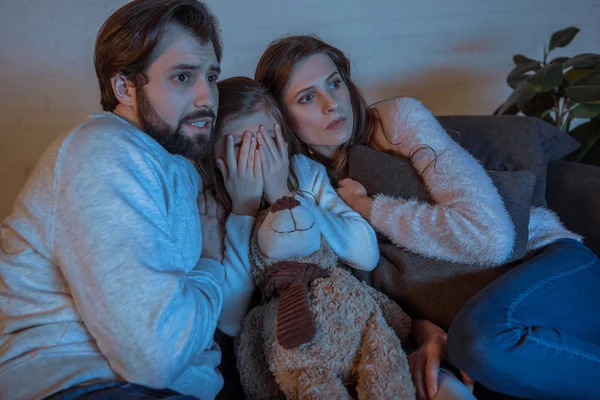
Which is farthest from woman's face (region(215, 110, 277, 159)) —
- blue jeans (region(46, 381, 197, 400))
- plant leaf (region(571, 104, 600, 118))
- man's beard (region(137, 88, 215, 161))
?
plant leaf (region(571, 104, 600, 118))

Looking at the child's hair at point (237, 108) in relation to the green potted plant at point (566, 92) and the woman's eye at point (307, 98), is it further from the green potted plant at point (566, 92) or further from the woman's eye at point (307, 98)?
the green potted plant at point (566, 92)

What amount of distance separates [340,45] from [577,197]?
122 cm

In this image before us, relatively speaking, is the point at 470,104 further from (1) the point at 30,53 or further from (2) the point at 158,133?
(1) the point at 30,53

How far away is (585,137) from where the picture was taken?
1.84 meters

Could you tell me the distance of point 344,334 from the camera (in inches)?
39.2

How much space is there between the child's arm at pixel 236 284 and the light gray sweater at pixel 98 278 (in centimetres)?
18

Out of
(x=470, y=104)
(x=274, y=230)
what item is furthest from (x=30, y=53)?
(x=470, y=104)

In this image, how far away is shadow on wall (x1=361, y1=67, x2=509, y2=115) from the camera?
2287mm

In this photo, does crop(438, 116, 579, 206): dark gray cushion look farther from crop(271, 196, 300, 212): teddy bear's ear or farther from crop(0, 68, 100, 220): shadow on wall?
crop(0, 68, 100, 220): shadow on wall

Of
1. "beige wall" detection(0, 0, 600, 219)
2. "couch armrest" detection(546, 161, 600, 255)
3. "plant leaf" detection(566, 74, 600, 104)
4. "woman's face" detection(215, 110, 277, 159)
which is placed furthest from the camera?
"beige wall" detection(0, 0, 600, 219)

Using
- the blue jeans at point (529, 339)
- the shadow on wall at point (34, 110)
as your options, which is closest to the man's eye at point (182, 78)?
the blue jeans at point (529, 339)

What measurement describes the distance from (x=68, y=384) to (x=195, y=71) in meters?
0.69

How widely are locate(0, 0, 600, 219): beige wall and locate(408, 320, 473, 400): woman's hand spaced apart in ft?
4.55

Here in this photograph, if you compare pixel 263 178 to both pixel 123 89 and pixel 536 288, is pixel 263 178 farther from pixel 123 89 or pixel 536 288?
pixel 536 288
